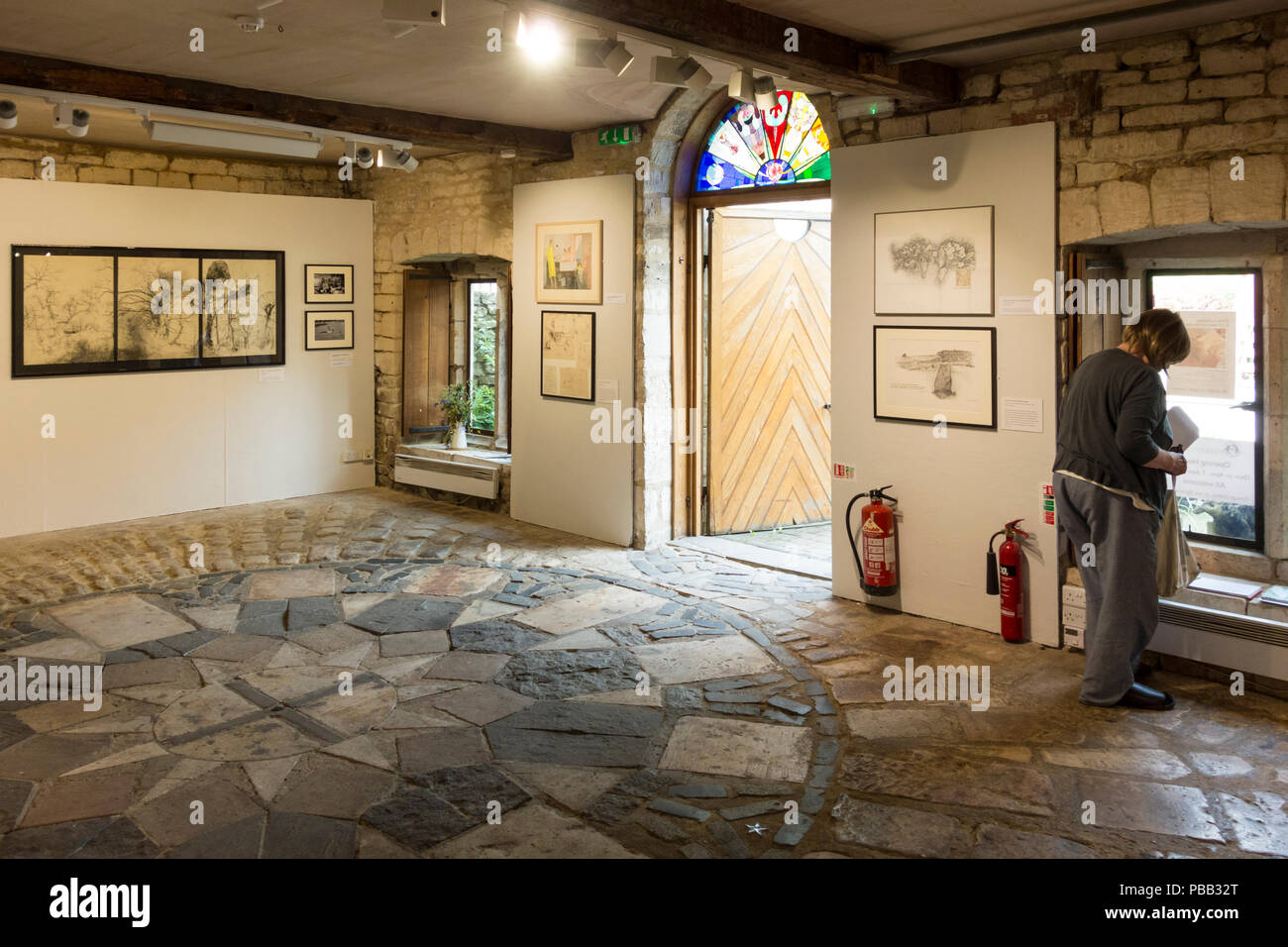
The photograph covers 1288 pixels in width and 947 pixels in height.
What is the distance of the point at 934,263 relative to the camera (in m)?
5.74

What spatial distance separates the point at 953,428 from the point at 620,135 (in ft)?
10.5

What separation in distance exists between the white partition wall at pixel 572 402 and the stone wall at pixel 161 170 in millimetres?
2525

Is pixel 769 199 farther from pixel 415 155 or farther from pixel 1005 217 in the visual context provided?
pixel 415 155

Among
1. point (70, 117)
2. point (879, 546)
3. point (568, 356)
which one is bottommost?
point (879, 546)

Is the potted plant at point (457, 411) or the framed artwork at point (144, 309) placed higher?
the framed artwork at point (144, 309)

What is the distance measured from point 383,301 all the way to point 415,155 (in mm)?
1381

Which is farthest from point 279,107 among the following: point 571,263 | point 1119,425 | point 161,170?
point 1119,425

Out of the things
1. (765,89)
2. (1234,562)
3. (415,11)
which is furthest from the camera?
(765,89)

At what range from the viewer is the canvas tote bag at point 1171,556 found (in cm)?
462

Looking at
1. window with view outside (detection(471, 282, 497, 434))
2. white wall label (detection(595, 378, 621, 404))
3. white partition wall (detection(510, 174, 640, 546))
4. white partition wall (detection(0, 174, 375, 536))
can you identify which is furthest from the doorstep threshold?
white partition wall (detection(0, 174, 375, 536))

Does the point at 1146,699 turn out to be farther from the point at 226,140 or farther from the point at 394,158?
the point at 226,140

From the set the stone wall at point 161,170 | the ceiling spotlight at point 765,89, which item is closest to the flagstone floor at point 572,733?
the ceiling spotlight at point 765,89

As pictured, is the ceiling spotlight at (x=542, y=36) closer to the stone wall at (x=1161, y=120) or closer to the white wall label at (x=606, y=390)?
the stone wall at (x=1161, y=120)
